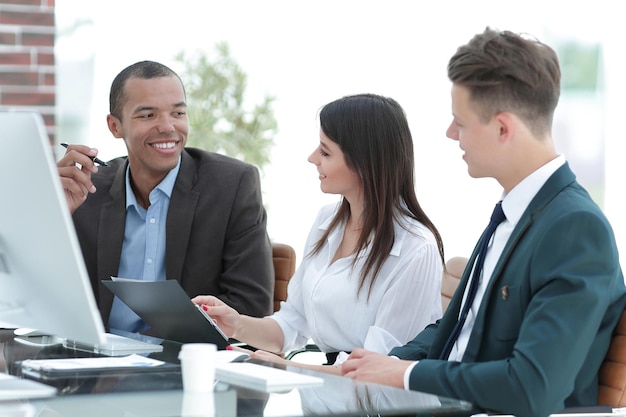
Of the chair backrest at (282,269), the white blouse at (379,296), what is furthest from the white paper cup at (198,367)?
the chair backrest at (282,269)

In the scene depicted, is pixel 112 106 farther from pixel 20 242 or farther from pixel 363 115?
pixel 20 242

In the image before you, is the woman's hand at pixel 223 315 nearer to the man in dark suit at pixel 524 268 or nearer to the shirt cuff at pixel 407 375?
the man in dark suit at pixel 524 268

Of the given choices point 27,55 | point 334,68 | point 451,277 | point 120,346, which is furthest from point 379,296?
point 334,68

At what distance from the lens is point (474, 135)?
180 cm

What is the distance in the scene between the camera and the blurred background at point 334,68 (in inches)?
175

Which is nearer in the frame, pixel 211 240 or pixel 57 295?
pixel 57 295

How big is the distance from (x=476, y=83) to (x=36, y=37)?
228cm

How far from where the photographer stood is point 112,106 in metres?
3.23

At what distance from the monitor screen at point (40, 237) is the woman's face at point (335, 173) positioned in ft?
3.39

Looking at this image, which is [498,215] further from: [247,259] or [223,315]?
[247,259]

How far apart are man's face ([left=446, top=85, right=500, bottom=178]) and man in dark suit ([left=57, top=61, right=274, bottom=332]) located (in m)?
1.28

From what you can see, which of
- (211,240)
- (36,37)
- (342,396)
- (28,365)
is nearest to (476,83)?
(342,396)

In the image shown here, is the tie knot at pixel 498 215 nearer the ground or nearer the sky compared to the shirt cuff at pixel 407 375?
nearer the sky

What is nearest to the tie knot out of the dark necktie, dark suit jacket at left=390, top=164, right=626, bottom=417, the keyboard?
the dark necktie
